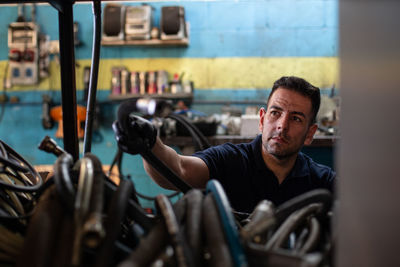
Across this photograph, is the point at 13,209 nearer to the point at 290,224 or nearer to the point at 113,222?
the point at 113,222

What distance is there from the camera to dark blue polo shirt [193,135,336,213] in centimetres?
140

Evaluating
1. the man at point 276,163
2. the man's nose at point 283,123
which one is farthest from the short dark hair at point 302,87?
the man's nose at point 283,123

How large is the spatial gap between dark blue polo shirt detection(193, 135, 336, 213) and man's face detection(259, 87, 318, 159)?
8 centimetres

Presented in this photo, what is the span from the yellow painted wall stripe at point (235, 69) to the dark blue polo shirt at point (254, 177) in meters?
2.18

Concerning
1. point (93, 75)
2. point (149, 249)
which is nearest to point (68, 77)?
point (93, 75)

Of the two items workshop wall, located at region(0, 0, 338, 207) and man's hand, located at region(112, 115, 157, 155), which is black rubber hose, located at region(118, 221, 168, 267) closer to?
man's hand, located at region(112, 115, 157, 155)

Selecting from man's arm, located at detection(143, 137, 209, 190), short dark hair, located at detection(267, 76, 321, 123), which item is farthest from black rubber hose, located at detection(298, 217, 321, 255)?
short dark hair, located at detection(267, 76, 321, 123)

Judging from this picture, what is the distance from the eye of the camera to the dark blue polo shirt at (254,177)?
1402mm

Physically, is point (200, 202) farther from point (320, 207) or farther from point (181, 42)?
point (181, 42)

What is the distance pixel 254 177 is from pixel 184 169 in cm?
28

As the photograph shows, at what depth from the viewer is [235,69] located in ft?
12.0

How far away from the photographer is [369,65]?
36 cm

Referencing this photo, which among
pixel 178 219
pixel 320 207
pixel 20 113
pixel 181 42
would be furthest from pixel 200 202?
pixel 20 113

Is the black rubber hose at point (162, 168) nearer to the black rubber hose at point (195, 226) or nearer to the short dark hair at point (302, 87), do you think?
the black rubber hose at point (195, 226)
